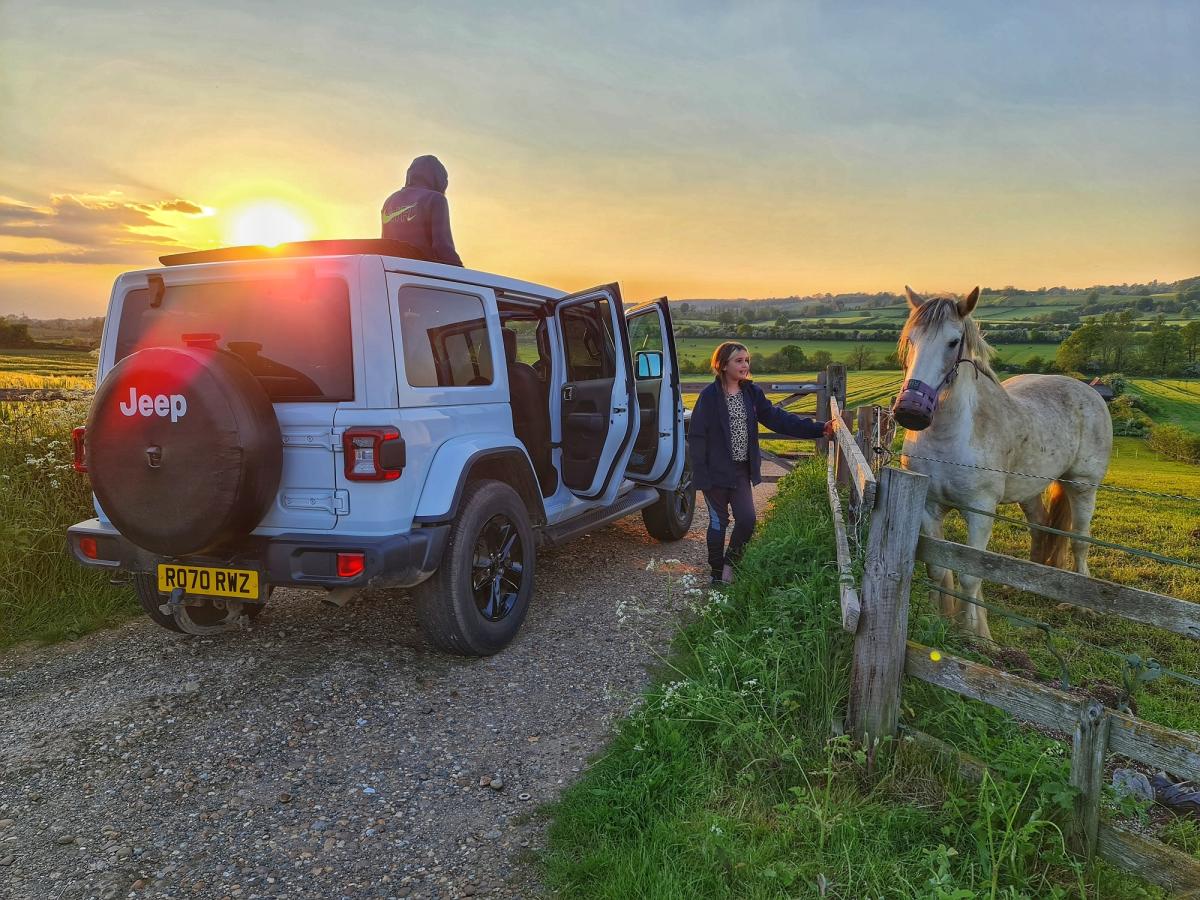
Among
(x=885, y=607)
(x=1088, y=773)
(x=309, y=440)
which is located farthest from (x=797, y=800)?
(x=309, y=440)

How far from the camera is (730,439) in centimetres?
530

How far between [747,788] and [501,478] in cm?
258

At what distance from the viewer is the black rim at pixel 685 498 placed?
23.8 ft

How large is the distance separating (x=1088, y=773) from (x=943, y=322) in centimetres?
287

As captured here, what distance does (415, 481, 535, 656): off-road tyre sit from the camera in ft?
13.0

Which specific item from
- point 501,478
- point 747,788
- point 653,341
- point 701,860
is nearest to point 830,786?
point 747,788

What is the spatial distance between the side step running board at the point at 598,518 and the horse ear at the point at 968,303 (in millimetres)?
3081

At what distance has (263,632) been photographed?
15.4 ft

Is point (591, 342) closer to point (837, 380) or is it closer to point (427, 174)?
point (427, 174)

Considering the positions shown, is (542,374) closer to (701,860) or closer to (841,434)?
(841,434)

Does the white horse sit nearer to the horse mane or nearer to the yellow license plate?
the horse mane

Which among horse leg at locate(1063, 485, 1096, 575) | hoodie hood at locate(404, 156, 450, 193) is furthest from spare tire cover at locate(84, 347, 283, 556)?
horse leg at locate(1063, 485, 1096, 575)

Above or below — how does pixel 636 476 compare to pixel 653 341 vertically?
below

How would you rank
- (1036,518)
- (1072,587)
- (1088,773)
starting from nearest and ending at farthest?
(1088,773) < (1072,587) < (1036,518)
